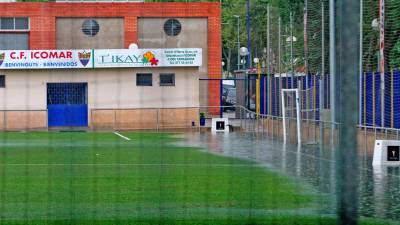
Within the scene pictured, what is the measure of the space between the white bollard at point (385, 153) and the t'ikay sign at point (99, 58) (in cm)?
440

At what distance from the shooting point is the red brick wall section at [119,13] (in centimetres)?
1248

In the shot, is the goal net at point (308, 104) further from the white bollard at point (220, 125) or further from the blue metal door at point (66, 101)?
the white bollard at point (220, 125)

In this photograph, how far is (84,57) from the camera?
18578 millimetres

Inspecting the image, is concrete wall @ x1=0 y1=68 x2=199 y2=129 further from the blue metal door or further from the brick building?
the blue metal door

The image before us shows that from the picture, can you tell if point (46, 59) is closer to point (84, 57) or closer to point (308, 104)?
point (84, 57)

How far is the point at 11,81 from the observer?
77.9ft

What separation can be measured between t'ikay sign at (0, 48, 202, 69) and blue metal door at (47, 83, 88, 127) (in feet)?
1.31

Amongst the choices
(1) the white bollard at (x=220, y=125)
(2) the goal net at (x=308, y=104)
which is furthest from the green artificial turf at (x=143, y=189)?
(1) the white bollard at (x=220, y=125)

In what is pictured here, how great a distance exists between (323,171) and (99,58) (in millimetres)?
6354

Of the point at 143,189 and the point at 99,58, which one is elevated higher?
the point at 99,58

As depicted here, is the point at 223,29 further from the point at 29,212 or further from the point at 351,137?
the point at 351,137

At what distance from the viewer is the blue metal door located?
1563cm

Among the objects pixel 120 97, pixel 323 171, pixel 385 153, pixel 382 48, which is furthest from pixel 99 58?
pixel 120 97

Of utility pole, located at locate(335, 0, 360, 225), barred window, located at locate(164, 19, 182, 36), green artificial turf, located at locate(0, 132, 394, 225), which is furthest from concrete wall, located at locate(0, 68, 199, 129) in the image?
utility pole, located at locate(335, 0, 360, 225)
